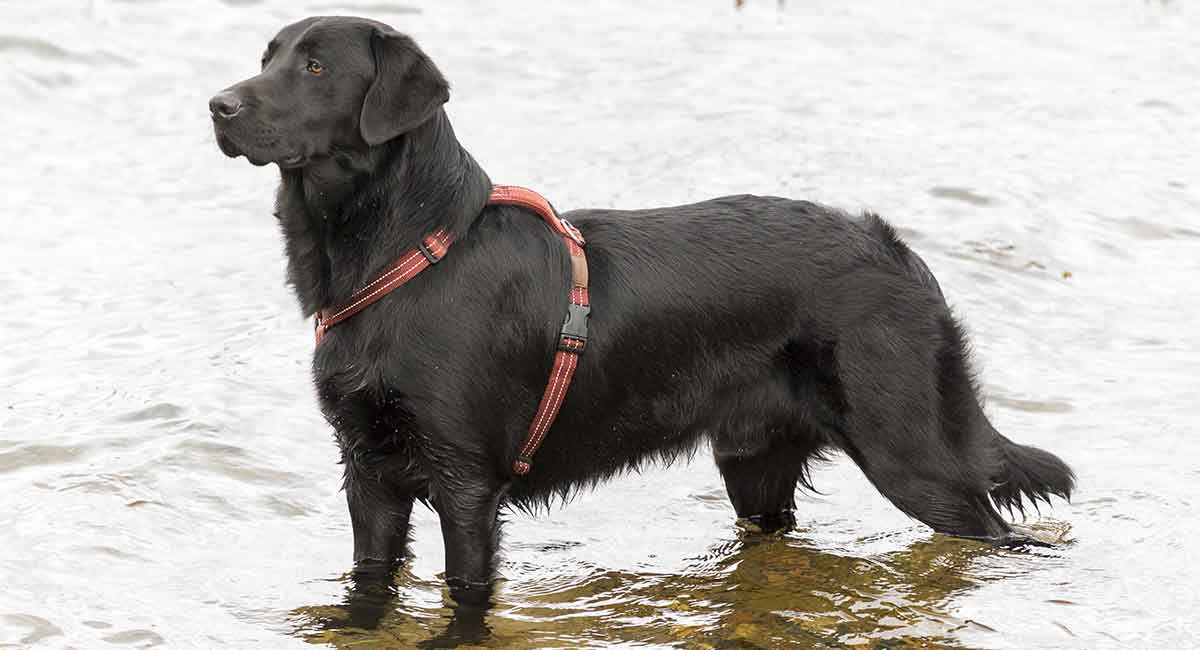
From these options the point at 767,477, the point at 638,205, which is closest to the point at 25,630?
the point at 767,477

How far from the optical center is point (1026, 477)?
6027mm

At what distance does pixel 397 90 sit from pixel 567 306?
0.90 m

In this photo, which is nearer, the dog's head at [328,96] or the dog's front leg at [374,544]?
the dog's head at [328,96]

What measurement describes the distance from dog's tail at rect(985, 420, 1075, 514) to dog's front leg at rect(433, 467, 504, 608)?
6.47 feet

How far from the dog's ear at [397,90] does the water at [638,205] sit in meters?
1.73

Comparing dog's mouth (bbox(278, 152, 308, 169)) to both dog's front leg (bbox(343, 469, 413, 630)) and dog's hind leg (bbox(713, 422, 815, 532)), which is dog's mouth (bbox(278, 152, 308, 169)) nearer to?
dog's front leg (bbox(343, 469, 413, 630))

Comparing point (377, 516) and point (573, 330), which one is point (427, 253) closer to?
point (573, 330)

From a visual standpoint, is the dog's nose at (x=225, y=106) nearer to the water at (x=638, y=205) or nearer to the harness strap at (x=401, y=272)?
the harness strap at (x=401, y=272)

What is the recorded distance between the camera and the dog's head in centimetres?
488

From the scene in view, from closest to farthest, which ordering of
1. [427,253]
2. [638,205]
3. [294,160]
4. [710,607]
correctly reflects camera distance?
[294,160]
[427,253]
[710,607]
[638,205]

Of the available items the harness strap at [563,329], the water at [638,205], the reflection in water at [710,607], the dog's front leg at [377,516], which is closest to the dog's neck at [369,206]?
the harness strap at [563,329]

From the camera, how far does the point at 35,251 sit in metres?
9.07

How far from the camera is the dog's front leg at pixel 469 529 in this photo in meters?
5.16

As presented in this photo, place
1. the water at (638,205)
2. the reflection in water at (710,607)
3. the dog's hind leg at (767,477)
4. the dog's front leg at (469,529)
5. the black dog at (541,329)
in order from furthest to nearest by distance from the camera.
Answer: the dog's hind leg at (767,477) < the water at (638,205) < the reflection in water at (710,607) < the dog's front leg at (469,529) < the black dog at (541,329)
